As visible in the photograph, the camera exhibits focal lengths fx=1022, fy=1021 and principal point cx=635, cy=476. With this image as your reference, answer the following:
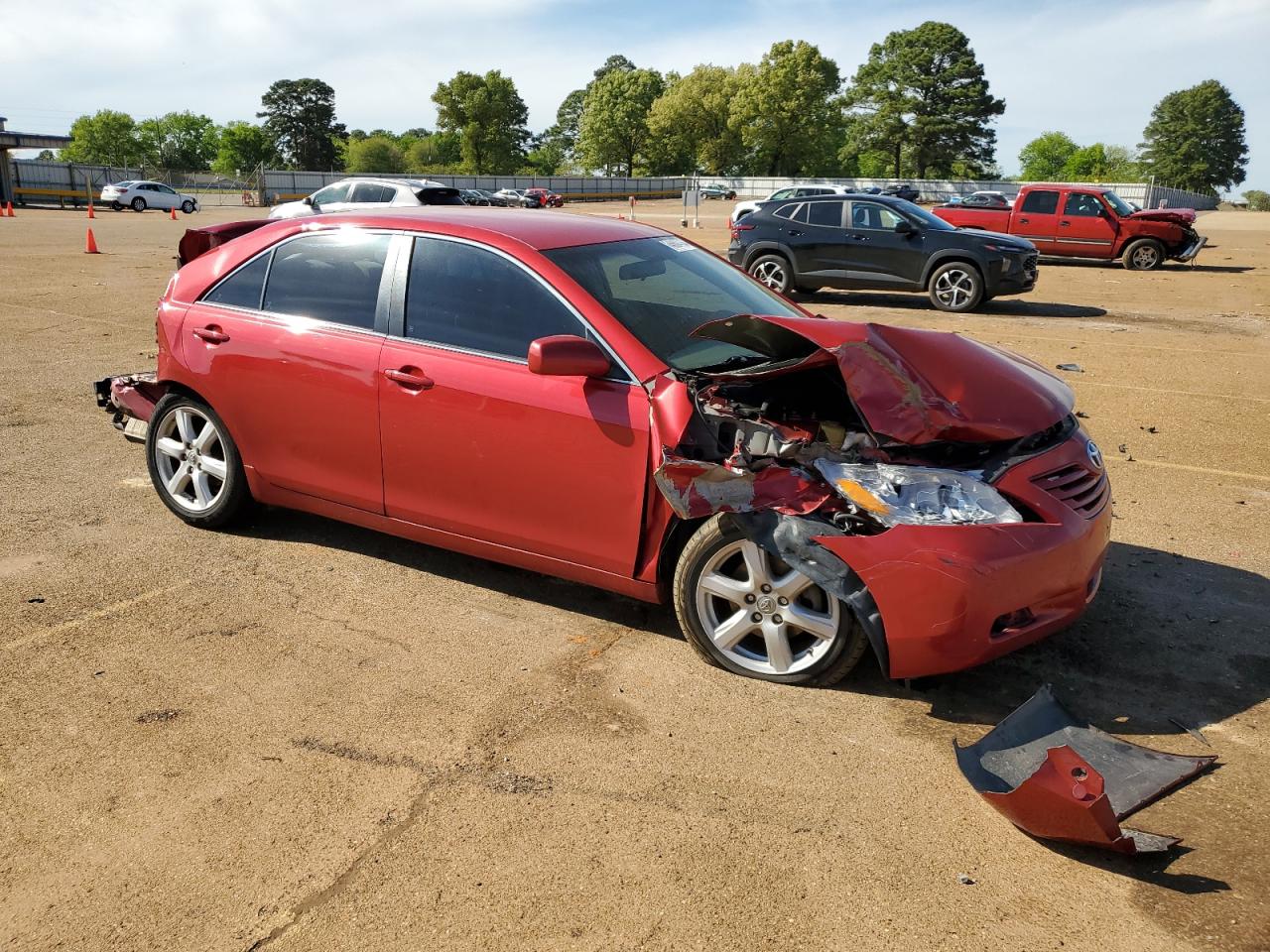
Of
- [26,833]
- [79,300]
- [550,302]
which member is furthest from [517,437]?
[79,300]

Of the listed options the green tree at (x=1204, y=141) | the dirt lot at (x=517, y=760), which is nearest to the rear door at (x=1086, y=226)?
the dirt lot at (x=517, y=760)

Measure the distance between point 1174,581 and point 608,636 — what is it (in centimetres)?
274

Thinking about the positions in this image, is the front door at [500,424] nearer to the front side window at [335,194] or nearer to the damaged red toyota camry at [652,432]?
the damaged red toyota camry at [652,432]

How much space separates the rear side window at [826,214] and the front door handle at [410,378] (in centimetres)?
1241

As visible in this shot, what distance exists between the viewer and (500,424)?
4.14 m

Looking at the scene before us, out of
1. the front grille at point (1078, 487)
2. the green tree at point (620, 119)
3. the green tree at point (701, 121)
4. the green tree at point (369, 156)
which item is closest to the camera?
the front grille at point (1078, 487)

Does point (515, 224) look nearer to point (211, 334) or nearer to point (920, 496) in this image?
point (211, 334)

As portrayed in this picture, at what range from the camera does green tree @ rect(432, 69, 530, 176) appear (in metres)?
104

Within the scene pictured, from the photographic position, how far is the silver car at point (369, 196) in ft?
68.3

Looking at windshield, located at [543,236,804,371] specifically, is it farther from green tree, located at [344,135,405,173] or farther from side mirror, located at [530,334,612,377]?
green tree, located at [344,135,405,173]

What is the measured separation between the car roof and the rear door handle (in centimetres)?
69

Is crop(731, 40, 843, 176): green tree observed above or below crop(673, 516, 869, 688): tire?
above

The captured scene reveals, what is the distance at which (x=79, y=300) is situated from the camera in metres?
13.7

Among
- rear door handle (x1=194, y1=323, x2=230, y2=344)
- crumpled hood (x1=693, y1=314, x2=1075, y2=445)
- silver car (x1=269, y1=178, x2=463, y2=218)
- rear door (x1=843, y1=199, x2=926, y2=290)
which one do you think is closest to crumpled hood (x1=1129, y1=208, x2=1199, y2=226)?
rear door (x1=843, y1=199, x2=926, y2=290)
